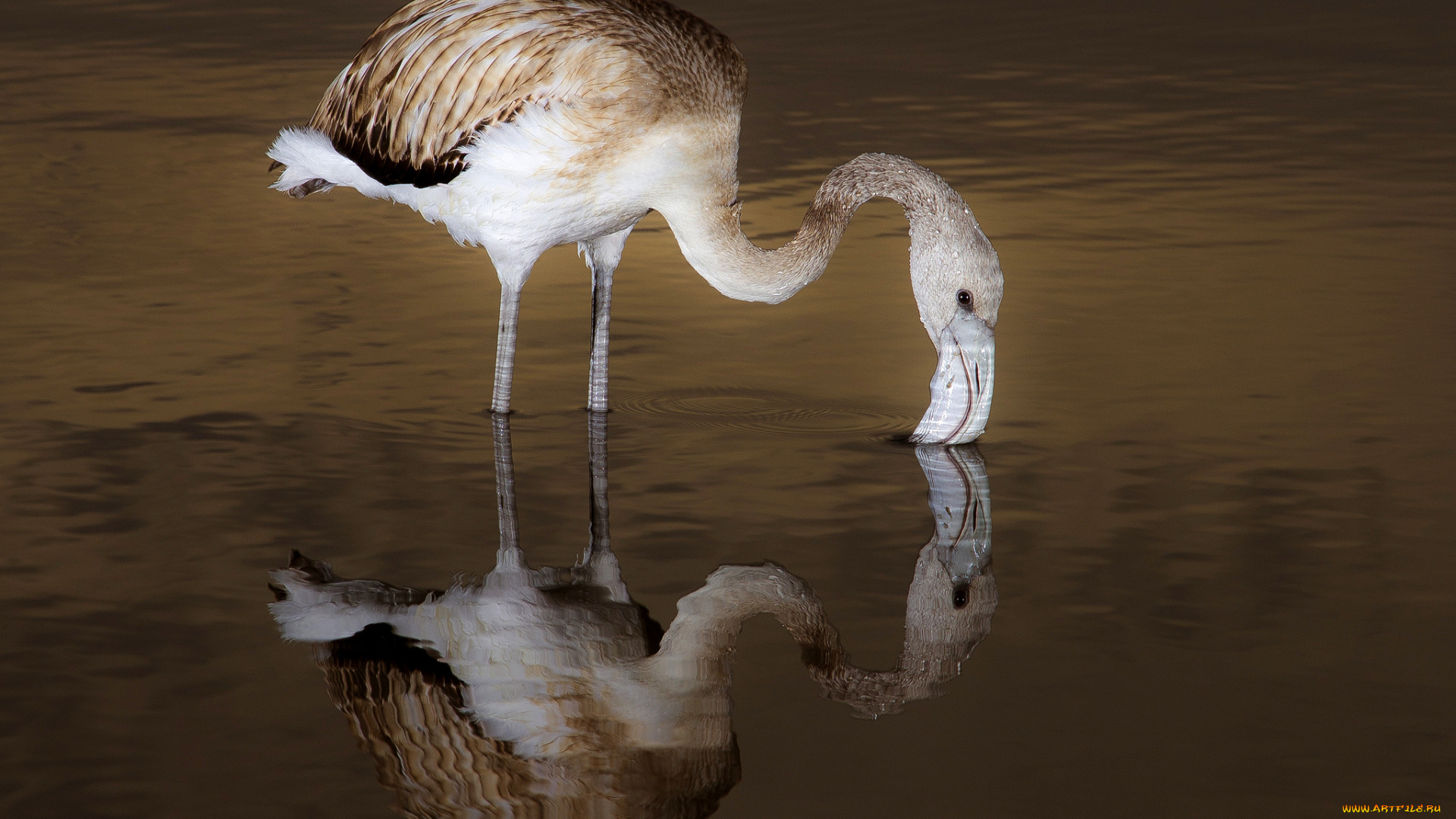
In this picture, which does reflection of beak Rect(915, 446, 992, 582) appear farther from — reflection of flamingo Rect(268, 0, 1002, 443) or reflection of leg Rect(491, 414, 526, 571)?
reflection of leg Rect(491, 414, 526, 571)

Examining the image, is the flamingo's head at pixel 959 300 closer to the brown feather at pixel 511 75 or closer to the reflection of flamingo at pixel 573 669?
the reflection of flamingo at pixel 573 669

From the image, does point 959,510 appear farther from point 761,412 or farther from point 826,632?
point 761,412

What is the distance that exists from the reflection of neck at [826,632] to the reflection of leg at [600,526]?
320 millimetres

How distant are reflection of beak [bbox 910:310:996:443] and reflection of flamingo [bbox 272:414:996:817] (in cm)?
82

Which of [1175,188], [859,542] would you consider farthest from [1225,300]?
[859,542]

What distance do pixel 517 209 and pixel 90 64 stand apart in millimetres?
11867

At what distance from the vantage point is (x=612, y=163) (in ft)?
22.4

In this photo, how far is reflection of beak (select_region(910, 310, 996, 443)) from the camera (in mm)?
6852

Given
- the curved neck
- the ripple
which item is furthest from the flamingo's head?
the ripple

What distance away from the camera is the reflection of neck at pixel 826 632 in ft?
16.4

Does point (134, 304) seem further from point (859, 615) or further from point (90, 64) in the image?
point (90, 64)

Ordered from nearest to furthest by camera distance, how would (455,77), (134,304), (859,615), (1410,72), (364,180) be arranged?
(859,615)
(455,77)
(364,180)
(134,304)
(1410,72)

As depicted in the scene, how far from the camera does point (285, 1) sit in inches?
846

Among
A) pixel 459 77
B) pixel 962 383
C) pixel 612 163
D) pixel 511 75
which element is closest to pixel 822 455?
pixel 962 383
